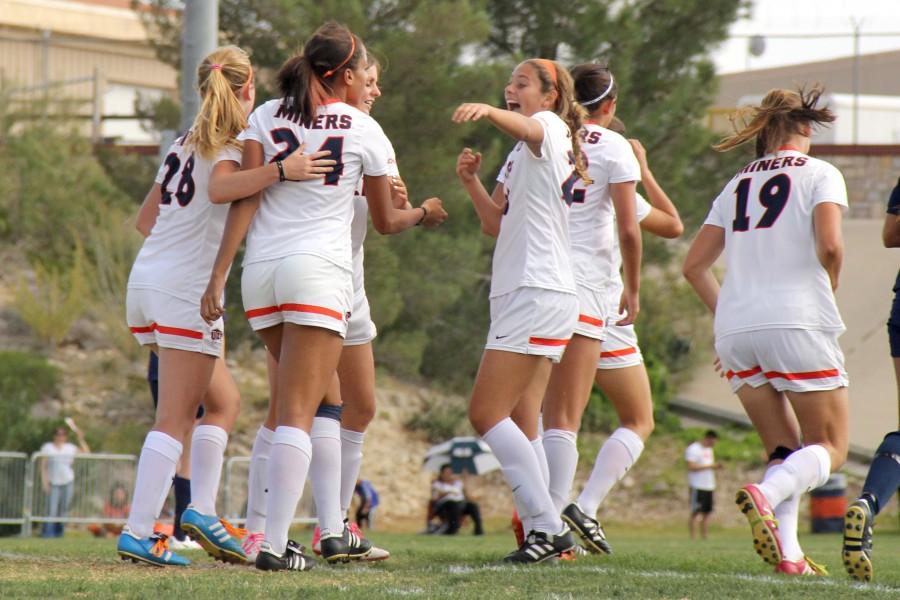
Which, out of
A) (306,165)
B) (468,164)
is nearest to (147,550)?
(306,165)

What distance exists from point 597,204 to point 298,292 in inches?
73.5

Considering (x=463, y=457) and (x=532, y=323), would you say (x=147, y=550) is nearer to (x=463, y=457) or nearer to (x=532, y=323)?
(x=532, y=323)

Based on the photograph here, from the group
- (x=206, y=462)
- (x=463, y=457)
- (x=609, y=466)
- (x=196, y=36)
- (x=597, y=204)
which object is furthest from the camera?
Answer: (x=463, y=457)

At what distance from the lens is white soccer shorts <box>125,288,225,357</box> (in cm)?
595

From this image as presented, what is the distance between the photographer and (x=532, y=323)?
6.07 meters

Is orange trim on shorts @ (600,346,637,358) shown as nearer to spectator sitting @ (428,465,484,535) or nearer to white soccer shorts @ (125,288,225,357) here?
white soccer shorts @ (125,288,225,357)

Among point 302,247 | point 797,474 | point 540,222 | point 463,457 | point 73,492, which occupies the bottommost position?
point 73,492

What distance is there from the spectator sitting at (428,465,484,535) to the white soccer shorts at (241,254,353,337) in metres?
15.2

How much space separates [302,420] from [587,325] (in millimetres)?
1639

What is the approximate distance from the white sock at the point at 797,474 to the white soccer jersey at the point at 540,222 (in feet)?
3.73

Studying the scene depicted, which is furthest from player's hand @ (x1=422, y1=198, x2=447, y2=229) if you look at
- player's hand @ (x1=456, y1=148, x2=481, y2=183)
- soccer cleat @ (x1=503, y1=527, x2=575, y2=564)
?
soccer cleat @ (x1=503, y1=527, x2=575, y2=564)

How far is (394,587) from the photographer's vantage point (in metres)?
5.16

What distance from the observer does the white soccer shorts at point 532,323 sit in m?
6.07

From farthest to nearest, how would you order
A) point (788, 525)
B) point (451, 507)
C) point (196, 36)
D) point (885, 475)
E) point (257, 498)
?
point (451, 507)
point (196, 36)
point (257, 498)
point (788, 525)
point (885, 475)
